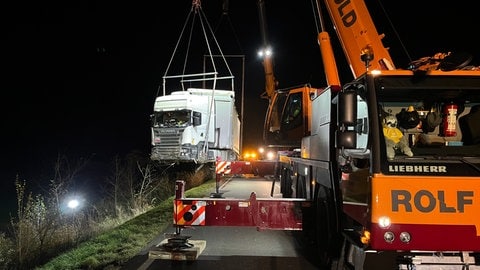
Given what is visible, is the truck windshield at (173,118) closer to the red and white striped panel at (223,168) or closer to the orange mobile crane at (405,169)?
the red and white striped panel at (223,168)

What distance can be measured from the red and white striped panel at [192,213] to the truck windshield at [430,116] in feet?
10.2

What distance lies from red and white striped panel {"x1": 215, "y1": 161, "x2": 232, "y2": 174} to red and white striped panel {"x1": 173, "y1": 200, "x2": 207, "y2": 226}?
8.22 meters

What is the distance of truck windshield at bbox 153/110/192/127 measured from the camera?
2223cm

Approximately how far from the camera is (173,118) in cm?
2258

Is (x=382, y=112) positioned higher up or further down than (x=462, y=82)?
further down

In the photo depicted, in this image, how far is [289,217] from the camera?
7098 millimetres

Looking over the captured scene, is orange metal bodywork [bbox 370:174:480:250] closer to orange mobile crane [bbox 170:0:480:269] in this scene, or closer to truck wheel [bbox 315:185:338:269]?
orange mobile crane [bbox 170:0:480:269]

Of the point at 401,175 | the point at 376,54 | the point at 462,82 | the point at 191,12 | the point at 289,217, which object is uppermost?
the point at 191,12

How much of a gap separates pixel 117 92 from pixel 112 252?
222ft

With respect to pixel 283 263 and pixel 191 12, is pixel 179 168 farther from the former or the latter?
pixel 283 263

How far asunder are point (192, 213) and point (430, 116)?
144 inches

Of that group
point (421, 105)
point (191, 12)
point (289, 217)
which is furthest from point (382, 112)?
point (191, 12)

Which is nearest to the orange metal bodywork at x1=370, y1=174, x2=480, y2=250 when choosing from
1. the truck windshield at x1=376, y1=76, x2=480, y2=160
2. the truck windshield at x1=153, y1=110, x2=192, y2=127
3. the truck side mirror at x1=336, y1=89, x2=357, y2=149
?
the truck windshield at x1=376, y1=76, x2=480, y2=160

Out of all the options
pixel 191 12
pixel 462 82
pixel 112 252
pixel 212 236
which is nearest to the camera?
pixel 462 82
